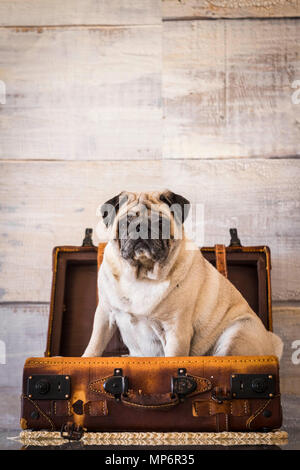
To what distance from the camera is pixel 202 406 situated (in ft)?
4.89

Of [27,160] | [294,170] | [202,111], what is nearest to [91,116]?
[27,160]

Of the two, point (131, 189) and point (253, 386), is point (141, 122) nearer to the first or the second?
point (131, 189)

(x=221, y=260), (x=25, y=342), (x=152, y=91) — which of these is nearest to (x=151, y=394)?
(x=221, y=260)

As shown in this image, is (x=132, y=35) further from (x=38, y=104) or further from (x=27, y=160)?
(x=27, y=160)

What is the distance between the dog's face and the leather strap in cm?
37

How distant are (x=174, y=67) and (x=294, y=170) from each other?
31.4 inches

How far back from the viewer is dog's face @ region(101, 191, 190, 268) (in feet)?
5.62

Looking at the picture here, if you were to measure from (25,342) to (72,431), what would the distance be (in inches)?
40.6

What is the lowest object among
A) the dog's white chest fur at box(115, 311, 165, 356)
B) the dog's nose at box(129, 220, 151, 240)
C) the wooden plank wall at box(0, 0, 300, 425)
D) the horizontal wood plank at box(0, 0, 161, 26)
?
the dog's white chest fur at box(115, 311, 165, 356)

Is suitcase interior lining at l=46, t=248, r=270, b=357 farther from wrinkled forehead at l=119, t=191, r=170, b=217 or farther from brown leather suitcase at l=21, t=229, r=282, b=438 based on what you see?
brown leather suitcase at l=21, t=229, r=282, b=438

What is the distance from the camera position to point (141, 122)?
258 cm

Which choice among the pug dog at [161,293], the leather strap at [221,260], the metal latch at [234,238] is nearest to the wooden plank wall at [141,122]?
the metal latch at [234,238]

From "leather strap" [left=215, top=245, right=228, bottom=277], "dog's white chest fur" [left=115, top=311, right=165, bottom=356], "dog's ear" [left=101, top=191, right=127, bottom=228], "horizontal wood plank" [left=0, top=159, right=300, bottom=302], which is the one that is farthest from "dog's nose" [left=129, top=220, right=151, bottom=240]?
"horizontal wood plank" [left=0, top=159, right=300, bottom=302]

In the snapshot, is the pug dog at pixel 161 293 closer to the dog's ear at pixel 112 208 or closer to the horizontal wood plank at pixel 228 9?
the dog's ear at pixel 112 208
